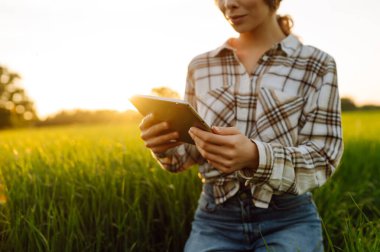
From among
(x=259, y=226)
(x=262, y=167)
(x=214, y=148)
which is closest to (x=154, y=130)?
(x=214, y=148)

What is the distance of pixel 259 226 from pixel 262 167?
1.08ft

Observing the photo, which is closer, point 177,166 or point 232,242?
point 232,242

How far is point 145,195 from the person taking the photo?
2727 mm

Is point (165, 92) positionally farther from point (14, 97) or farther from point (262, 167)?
point (14, 97)

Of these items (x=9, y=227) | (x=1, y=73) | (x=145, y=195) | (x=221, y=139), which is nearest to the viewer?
(x=221, y=139)

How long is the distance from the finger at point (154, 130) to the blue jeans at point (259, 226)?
0.45 meters

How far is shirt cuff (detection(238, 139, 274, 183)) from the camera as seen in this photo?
1.58 metres

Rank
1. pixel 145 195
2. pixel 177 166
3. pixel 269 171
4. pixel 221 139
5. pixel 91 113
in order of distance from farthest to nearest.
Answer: pixel 91 113 < pixel 145 195 < pixel 177 166 < pixel 269 171 < pixel 221 139

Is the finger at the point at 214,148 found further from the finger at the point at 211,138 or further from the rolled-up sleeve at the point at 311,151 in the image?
the rolled-up sleeve at the point at 311,151

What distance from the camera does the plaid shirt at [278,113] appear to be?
1.73m

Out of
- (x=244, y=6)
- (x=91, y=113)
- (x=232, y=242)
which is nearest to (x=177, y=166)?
(x=232, y=242)

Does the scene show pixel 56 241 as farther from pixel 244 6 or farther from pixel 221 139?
pixel 244 6

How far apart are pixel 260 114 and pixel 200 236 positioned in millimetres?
611

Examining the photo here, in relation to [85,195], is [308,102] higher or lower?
higher
